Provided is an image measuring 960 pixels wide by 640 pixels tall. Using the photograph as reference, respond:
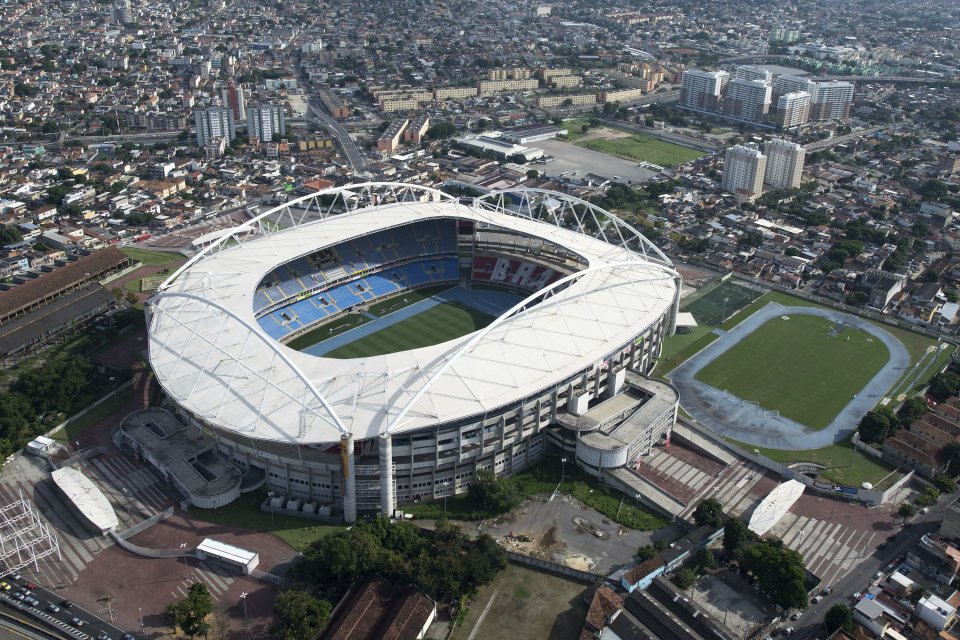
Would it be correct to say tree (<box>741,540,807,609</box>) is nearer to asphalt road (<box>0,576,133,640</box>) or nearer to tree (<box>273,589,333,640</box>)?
tree (<box>273,589,333,640</box>)

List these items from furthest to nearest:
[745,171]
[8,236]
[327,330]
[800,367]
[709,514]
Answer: [745,171] < [8,236] < [327,330] < [800,367] < [709,514]

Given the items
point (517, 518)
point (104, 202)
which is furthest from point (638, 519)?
point (104, 202)

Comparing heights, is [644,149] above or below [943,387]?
above

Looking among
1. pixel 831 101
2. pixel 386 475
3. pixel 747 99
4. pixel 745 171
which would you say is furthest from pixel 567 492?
pixel 831 101

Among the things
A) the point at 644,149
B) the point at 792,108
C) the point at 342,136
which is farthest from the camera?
the point at 792,108

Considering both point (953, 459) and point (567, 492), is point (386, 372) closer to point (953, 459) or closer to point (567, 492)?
point (567, 492)

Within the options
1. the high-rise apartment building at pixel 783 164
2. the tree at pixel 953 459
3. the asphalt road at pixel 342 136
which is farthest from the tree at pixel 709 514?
the asphalt road at pixel 342 136

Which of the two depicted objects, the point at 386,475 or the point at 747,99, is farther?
the point at 747,99
